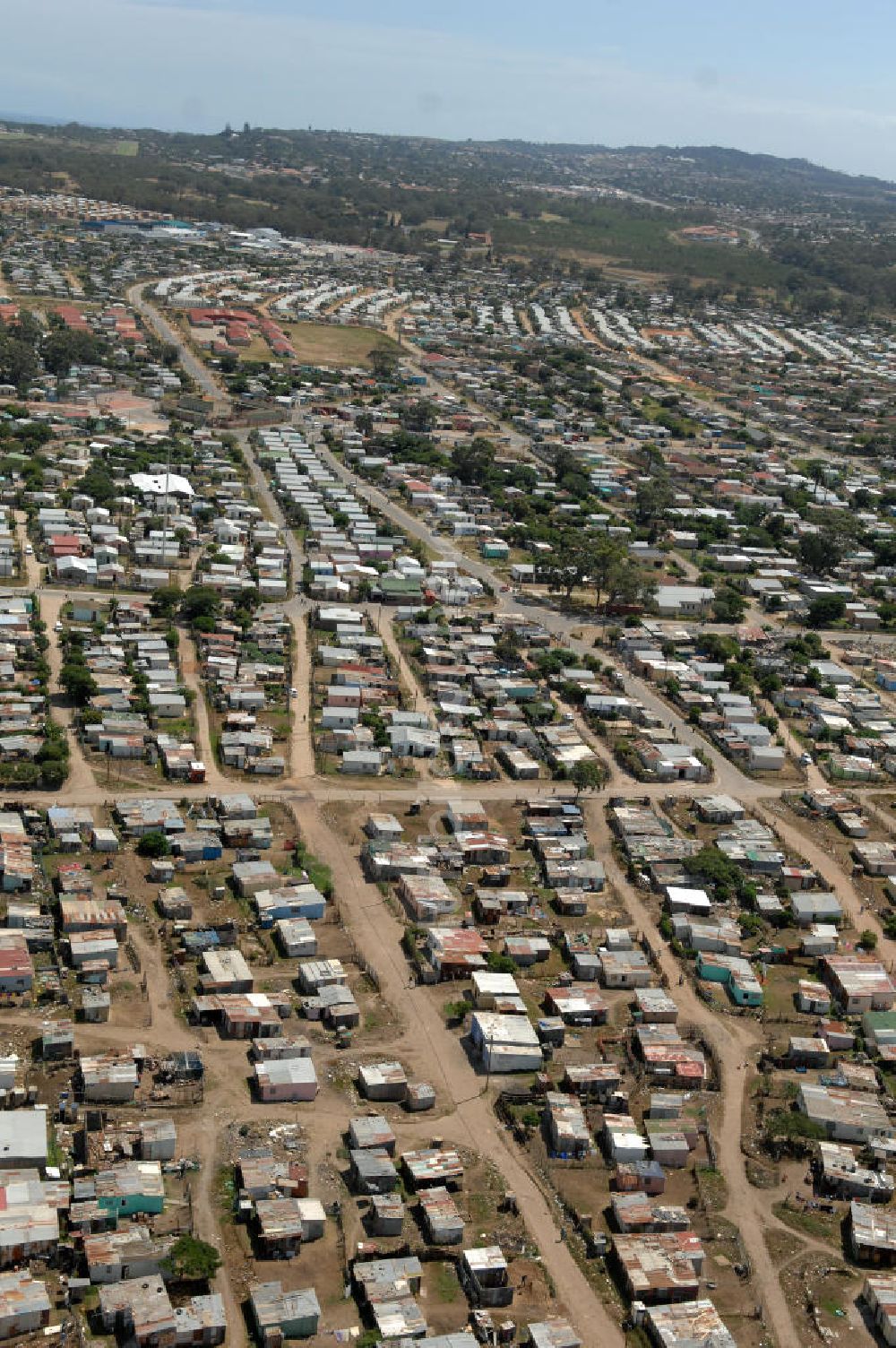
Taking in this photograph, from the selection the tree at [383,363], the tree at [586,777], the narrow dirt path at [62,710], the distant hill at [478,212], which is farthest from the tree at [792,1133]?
the distant hill at [478,212]

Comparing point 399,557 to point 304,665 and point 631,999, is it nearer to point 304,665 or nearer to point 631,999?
point 304,665

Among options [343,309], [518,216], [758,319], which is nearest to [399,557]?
[343,309]

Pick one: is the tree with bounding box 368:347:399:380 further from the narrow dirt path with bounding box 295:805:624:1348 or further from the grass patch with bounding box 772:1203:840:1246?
the grass patch with bounding box 772:1203:840:1246

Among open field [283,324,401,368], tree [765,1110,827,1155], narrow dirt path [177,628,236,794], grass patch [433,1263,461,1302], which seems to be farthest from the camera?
open field [283,324,401,368]

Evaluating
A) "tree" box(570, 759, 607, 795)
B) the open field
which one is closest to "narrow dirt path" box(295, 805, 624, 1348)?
"tree" box(570, 759, 607, 795)

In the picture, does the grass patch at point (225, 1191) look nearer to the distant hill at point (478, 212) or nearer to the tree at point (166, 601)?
the tree at point (166, 601)

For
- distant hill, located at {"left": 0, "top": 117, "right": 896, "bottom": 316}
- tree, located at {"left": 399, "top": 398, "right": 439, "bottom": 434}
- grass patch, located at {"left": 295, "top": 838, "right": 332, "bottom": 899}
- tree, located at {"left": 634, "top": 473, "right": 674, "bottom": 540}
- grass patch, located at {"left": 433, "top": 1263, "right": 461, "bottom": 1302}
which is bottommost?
grass patch, located at {"left": 433, "top": 1263, "right": 461, "bottom": 1302}

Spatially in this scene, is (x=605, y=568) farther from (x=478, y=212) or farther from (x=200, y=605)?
(x=478, y=212)
